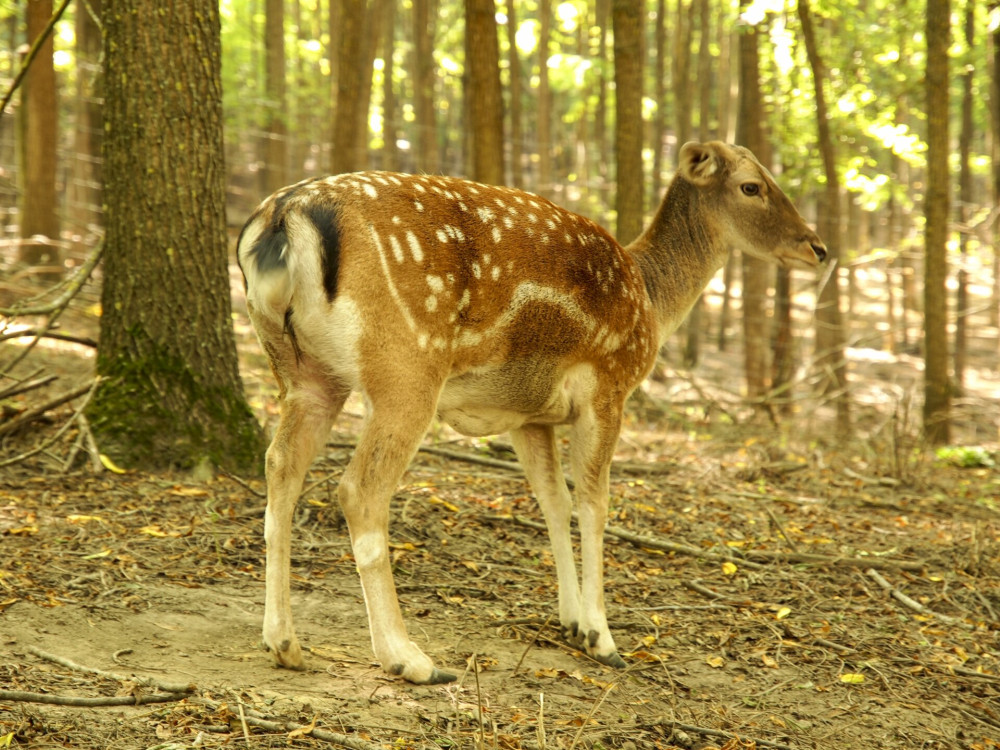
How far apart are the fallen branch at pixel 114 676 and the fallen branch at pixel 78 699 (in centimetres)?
7

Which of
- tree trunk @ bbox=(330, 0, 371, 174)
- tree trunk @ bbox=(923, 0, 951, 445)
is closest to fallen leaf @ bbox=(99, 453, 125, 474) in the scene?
tree trunk @ bbox=(330, 0, 371, 174)

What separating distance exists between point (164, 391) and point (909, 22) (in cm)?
1334

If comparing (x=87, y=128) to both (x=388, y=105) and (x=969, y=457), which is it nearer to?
(x=388, y=105)

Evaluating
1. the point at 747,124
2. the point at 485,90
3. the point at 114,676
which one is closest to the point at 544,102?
the point at 747,124

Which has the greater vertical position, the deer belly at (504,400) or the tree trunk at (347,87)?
the tree trunk at (347,87)

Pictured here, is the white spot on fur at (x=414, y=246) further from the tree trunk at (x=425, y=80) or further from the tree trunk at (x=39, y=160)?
the tree trunk at (x=425, y=80)

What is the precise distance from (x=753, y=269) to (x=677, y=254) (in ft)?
28.5

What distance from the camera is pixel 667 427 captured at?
33.4 feet

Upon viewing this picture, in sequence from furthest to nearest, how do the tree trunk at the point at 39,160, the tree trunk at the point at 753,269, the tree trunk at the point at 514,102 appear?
the tree trunk at the point at 514,102 → the tree trunk at the point at 753,269 → the tree trunk at the point at 39,160

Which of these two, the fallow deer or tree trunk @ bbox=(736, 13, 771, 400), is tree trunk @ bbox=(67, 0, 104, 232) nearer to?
tree trunk @ bbox=(736, 13, 771, 400)

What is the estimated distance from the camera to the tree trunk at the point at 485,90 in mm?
9062

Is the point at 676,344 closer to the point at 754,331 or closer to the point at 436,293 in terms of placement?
the point at 754,331

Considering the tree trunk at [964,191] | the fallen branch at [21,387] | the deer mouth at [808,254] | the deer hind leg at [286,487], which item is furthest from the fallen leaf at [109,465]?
the tree trunk at [964,191]

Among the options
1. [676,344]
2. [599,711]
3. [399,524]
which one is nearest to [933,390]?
[399,524]
